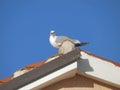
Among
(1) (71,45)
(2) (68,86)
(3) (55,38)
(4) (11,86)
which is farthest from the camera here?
(3) (55,38)

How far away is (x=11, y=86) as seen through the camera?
7.46 meters

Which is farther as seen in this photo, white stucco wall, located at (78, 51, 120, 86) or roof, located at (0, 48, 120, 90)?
white stucco wall, located at (78, 51, 120, 86)

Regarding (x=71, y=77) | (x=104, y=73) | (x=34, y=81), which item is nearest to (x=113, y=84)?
(x=104, y=73)

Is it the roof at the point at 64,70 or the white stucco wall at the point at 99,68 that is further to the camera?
the white stucco wall at the point at 99,68

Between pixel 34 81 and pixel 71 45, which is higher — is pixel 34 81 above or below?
below

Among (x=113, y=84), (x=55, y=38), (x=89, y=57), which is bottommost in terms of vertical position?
(x=113, y=84)

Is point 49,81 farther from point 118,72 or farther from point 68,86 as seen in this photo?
point 118,72

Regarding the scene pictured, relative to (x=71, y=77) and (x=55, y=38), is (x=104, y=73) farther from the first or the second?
(x=55, y=38)

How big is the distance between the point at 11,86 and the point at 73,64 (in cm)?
121

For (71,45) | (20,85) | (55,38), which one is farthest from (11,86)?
(55,38)

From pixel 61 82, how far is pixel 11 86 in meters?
1.04

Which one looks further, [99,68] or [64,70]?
[99,68]

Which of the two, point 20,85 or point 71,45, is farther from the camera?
point 71,45

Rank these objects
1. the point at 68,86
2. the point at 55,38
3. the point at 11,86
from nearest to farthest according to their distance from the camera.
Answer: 1. the point at 11,86
2. the point at 68,86
3. the point at 55,38
